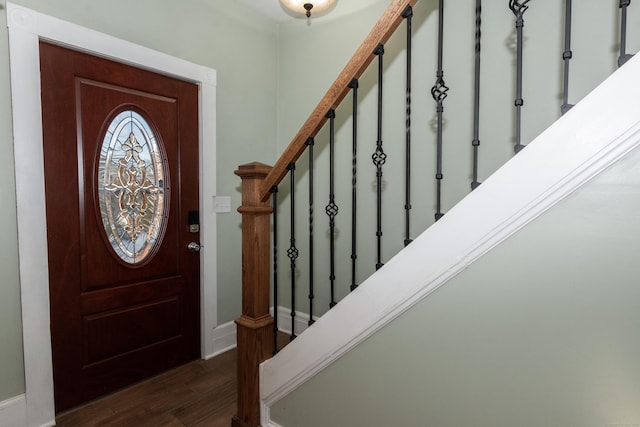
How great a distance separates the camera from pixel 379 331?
1.25 meters

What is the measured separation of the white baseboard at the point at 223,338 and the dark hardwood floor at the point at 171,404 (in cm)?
20

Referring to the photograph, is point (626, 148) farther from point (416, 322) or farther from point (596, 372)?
point (416, 322)

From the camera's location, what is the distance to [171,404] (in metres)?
2.00

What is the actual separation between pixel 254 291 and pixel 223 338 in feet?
4.29

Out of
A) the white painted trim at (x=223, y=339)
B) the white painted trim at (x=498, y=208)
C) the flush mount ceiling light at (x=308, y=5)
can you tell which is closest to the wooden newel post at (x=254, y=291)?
the white painted trim at (x=498, y=208)

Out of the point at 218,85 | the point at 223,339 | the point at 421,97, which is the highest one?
the point at 218,85

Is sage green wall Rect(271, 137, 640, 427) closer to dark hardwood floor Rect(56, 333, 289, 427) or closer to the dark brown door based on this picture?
dark hardwood floor Rect(56, 333, 289, 427)

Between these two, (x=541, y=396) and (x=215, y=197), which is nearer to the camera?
(x=541, y=396)

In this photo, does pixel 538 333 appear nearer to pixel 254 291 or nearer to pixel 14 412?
pixel 254 291

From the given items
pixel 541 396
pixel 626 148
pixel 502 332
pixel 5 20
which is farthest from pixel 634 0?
pixel 5 20

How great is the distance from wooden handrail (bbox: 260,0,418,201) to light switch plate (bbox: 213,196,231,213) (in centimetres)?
107

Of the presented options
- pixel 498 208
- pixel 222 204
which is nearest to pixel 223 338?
pixel 222 204

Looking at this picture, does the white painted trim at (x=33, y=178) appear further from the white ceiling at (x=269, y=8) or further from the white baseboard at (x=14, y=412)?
the white ceiling at (x=269, y=8)

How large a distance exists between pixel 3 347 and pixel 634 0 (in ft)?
11.0
